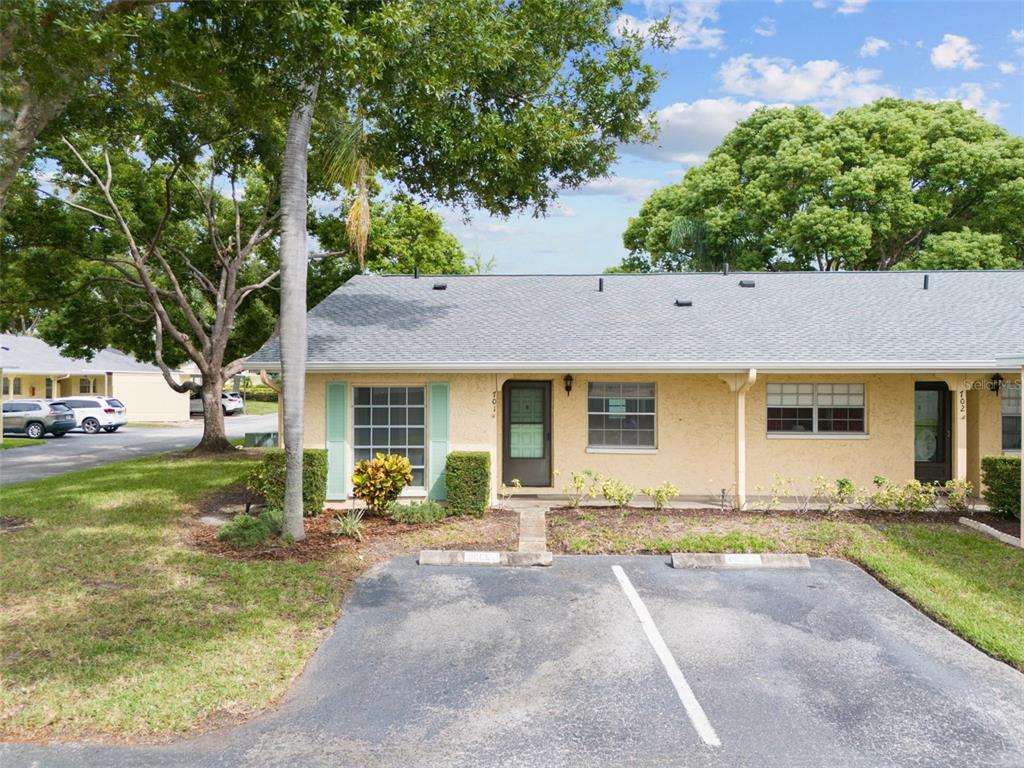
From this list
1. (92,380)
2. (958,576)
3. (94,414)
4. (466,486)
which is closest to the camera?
(958,576)

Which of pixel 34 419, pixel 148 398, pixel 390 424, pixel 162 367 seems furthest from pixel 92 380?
pixel 390 424

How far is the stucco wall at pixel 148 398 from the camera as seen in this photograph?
38.9 m

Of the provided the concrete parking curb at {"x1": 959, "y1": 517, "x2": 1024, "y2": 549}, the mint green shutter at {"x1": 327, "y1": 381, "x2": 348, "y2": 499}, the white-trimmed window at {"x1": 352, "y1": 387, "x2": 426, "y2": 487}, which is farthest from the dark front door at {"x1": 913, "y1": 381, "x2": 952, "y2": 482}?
the mint green shutter at {"x1": 327, "y1": 381, "x2": 348, "y2": 499}

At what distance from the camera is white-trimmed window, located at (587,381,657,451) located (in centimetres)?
1269

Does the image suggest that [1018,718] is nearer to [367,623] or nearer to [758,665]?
[758,665]

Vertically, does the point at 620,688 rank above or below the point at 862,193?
below

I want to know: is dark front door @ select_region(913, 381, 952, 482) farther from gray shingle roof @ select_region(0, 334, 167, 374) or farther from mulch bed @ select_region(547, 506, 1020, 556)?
gray shingle roof @ select_region(0, 334, 167, 374)

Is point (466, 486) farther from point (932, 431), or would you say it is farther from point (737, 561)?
point (932, 431)

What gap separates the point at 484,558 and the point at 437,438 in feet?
10.8

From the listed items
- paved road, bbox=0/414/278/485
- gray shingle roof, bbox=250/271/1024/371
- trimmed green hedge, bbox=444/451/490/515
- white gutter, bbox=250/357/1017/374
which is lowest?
paved road, bbox=0/414/278/485

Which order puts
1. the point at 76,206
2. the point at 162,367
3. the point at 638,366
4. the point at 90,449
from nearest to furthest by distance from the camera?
the point at 638,366
the point at 76,206
the point at 162,367
the point at 90,449

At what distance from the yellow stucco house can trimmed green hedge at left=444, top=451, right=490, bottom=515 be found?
0.74 m

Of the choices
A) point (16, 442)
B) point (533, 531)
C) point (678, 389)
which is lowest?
point (533, 531)

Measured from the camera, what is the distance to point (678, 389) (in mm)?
12578
